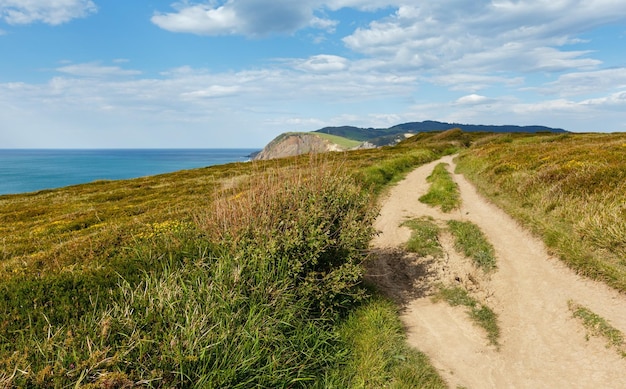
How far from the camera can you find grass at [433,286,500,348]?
802cm

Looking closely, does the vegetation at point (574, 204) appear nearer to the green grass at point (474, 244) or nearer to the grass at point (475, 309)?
the green grass at point (474, 244)

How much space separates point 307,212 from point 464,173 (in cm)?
2441

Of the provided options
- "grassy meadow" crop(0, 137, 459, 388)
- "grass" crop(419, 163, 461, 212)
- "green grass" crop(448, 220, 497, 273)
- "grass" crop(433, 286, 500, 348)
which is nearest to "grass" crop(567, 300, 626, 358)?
"grass" crop(433, 286, 500, 348)

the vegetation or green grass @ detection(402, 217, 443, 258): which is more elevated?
the vegetation

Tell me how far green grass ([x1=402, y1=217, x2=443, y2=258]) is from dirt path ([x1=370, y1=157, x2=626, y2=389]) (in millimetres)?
380

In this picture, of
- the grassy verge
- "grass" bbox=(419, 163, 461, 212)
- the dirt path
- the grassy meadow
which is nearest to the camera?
the grassy meadow

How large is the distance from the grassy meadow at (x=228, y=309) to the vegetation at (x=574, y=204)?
20.8 feet

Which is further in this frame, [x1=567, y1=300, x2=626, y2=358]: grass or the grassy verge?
[x1=567, y1=300, x2=626, y2=358]: grass

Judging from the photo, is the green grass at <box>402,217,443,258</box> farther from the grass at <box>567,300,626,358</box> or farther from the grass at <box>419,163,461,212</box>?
the grass at <box>567,300,626,358</box>

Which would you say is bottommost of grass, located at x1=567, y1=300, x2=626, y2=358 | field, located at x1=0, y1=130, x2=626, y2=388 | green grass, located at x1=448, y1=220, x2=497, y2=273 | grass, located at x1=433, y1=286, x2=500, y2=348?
grass, located at x1=433, y1=286, x2=500, y2=348

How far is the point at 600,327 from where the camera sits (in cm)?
749

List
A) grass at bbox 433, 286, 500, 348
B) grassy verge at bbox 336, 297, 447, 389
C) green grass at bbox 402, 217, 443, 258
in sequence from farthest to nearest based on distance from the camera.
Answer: green grass at bbox 402, 217, 443, 258 < grass at bbox 433, 286, 500, 348 < grassy verge at bbox 336, 297, 447, 389

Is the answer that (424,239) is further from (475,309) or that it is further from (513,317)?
(513,317)

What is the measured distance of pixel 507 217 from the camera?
51.0 ft
